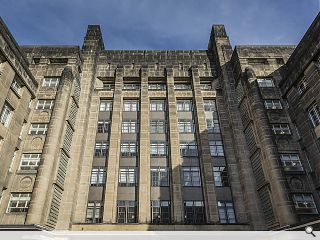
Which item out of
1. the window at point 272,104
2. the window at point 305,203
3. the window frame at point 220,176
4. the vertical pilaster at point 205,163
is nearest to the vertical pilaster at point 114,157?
the vertical pilaster at point 205,163

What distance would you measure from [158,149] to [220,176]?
7260 millimetres

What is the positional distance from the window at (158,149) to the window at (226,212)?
787 cm

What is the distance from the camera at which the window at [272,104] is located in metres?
28.7

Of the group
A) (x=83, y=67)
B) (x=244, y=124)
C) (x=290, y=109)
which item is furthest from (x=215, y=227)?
(x=83, y=67)

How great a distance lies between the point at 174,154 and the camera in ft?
92.3

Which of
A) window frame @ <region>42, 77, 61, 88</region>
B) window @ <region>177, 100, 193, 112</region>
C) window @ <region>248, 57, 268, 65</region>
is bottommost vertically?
window @ <region>177, 100, 193, 112</region>

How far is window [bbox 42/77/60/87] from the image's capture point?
30.3m

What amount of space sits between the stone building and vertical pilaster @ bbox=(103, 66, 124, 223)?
11 centimetres

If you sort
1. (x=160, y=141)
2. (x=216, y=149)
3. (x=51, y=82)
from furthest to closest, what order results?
(x=51, y=82) → (x=160, y=141) → (x=216, y=149)

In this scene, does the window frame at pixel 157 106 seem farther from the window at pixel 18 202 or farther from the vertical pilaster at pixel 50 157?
the window at pixel 18 202

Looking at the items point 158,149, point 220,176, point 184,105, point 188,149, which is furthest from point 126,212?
point 184,105

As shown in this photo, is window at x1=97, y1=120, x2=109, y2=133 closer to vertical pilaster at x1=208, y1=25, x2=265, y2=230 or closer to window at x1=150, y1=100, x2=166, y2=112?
window at x1=150, y1=100, x2=166, y2=112

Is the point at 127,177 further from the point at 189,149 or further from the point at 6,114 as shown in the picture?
the point at 6,114

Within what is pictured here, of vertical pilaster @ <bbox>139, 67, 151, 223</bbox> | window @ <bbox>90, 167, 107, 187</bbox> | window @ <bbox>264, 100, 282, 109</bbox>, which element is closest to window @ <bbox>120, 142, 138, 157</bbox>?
vertical pilaster @ <bbox>139, 67, 151, 223</bbox>
